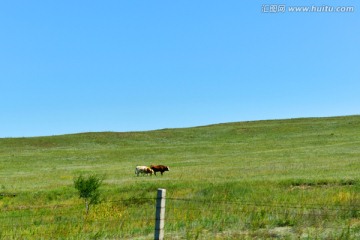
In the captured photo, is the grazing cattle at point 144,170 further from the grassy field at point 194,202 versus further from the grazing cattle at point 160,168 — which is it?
the grassy field at point 194,202

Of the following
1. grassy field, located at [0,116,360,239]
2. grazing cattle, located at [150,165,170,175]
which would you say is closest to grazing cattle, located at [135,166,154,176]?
grazing cattle, located at [150,165,170,175]

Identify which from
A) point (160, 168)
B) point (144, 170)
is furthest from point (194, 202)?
point (160, 168)

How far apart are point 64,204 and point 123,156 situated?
38756 millimetres

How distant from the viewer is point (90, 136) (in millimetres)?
99375

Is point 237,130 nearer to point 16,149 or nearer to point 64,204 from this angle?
point 16,149

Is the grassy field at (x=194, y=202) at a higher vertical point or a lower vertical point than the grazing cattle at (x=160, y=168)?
lower

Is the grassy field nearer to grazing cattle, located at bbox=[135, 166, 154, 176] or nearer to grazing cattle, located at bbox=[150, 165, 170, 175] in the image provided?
grazing cattle, located at bbox=[135, 166, 154, 176]

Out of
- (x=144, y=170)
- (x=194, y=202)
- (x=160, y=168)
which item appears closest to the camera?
(x=194, y=202)

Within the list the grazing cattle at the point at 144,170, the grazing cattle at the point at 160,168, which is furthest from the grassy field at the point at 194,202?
the grazing cattle at the point at 160,168

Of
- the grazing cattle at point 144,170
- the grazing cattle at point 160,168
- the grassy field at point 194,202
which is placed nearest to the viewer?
the grassy field at point 194,202

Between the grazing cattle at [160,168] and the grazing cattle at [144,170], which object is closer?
the grazing cattle at [144,170]

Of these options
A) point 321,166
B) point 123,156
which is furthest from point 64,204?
point 123,156

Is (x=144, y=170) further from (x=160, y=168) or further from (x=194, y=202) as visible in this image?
(x=194, y=202)

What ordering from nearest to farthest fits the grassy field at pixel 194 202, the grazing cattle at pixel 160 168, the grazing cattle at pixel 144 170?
the grassy field at pixel 194 202
the grazing cattle at pixel 144 170
the grazing cattle at pixel 160 168
